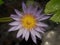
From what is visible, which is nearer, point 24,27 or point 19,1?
point 24,27

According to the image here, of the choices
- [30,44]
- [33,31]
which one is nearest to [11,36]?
[30,44]

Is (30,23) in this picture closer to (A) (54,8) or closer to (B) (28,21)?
(B) (28,21)

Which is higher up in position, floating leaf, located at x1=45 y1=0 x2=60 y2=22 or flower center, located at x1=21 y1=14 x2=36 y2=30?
floating leaf, located at x1=45 y1=0 x2=60 y2=22

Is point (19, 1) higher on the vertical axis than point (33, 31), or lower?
higher

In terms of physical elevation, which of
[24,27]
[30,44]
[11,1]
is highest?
[11,1]

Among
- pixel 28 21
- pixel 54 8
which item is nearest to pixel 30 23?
pixel 28 21

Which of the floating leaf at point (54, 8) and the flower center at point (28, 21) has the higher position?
the floating leaf at point (54, 8)

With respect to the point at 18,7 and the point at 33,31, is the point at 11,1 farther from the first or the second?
the point at 33,31
